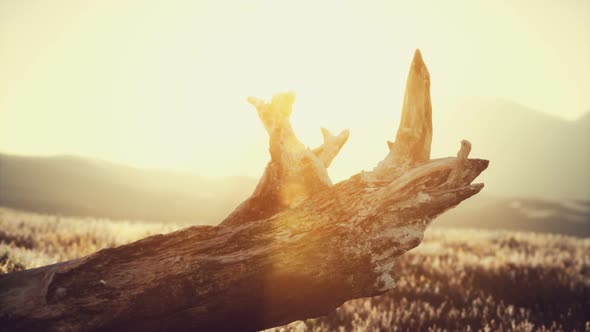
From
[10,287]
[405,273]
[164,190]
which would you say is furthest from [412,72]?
[164,190]

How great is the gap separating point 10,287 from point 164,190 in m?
43.7

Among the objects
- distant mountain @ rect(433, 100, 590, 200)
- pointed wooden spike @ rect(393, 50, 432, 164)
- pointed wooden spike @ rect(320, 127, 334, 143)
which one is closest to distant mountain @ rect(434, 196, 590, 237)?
pointed wooden spike @ rect(320, 127, 334, 143)

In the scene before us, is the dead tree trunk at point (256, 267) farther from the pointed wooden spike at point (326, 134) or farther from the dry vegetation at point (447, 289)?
the dry vegetation at point (447, 289)

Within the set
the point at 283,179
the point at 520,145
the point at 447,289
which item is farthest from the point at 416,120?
the point at 520,145

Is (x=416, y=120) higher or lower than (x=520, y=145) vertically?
lower

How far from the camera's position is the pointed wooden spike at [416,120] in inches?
145

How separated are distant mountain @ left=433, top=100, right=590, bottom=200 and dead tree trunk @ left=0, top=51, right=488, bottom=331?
117389 millimetres

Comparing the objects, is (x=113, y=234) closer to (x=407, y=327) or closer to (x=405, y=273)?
(x=405, y=273)

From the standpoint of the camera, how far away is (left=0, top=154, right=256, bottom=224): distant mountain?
32.3 meters

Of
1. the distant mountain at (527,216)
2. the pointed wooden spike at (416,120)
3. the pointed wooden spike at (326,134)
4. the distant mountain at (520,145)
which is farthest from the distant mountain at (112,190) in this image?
the distant mountain at (520,145)

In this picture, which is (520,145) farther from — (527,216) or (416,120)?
(416,120)

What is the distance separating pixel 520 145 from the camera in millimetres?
131875

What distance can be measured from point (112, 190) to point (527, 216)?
4255cm

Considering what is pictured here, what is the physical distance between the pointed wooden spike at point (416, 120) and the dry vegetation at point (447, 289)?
6.83ft
